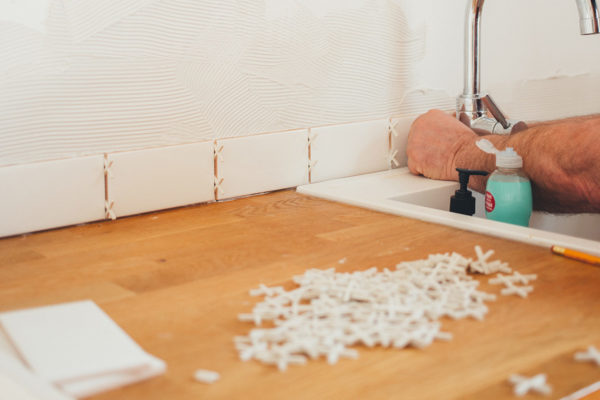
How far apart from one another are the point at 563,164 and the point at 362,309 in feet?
1.94

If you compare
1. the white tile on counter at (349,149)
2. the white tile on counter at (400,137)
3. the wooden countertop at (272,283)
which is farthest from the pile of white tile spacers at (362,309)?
the white tile on counter at (400,137)

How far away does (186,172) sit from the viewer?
3.98 ft

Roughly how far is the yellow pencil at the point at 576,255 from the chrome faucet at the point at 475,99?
0.50 metres

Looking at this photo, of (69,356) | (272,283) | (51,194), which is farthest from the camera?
(51,194)

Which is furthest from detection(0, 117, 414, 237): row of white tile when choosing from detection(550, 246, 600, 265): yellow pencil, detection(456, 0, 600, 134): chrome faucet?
detection(550, 246, 600, 265): yellow pencil

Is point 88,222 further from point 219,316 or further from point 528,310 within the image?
point 528,310

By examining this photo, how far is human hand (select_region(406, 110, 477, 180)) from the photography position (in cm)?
137

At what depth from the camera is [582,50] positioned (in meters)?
1.90

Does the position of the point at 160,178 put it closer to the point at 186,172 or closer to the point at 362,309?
the point at 186,172

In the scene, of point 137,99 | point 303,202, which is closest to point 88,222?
point 137,99

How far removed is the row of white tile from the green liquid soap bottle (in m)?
0.37

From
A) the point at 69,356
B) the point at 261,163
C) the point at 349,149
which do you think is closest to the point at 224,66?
the point at 261,163

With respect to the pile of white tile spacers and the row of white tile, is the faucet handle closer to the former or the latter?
the row of white tile

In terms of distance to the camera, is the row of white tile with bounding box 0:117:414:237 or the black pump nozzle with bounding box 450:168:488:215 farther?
the black pump nozzle with bounding box 450:168:488:215
